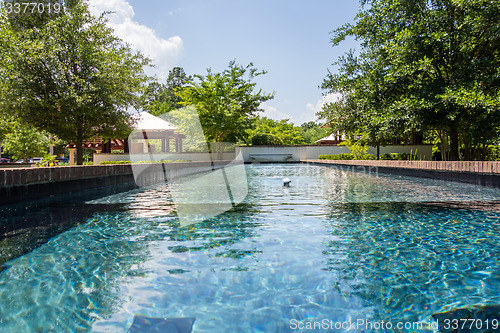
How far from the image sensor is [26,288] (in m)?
2.66

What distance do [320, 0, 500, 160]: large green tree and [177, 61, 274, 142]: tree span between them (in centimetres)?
1350

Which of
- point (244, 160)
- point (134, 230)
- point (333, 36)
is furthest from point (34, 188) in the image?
point (244, 160)

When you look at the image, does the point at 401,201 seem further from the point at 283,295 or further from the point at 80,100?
the point at 80,100

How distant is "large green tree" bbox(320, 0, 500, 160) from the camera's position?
12.0 m

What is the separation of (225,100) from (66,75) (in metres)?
17.0

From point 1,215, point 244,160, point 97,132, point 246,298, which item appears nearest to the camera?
point 246,298

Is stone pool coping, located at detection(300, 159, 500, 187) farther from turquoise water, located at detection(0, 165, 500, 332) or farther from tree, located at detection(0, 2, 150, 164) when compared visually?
tree, located at detection(0, 2, 150, 164)

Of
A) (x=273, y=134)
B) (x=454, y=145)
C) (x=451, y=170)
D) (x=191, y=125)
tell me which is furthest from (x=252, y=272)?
(x=273, y=134)

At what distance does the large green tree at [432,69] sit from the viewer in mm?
12047

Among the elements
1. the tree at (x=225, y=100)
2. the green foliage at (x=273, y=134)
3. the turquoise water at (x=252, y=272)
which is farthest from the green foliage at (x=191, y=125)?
the turquoise water at (x=252, y=272)

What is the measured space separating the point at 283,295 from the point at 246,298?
0.98ft

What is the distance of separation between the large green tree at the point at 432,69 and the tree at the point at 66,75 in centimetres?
1121

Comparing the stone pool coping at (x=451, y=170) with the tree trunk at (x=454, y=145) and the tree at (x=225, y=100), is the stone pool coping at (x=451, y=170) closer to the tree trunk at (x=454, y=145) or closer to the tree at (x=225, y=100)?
the tree trunk at (x=454, y=145)

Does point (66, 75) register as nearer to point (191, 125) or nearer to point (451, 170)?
point (451, 170)
